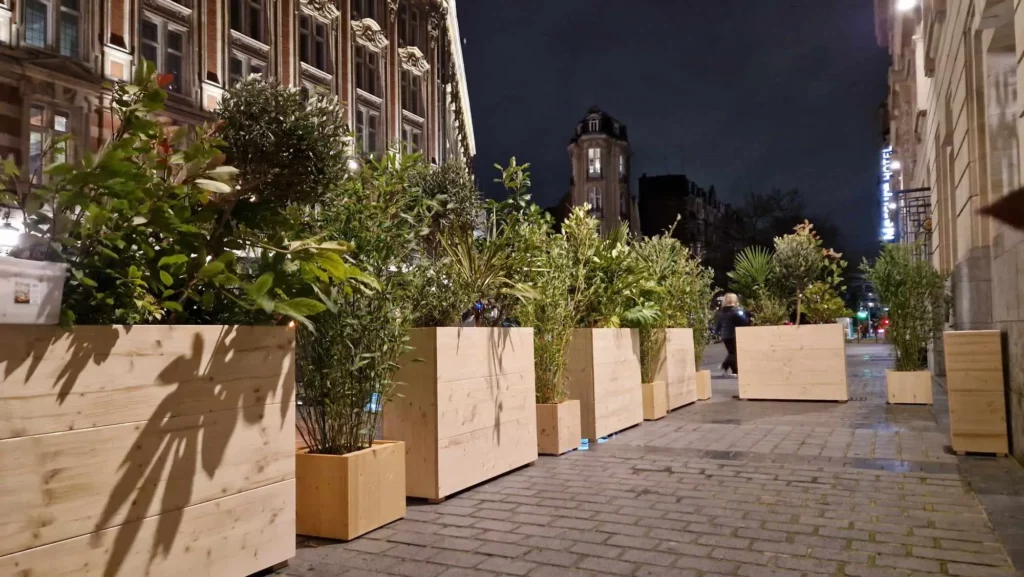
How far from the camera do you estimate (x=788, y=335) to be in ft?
39.1

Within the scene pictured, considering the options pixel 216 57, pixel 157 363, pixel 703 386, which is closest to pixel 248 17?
pixel 216 57

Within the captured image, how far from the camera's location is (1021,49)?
581 centimetres

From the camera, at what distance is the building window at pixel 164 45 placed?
19.9m

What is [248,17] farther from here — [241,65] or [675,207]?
[675,207]

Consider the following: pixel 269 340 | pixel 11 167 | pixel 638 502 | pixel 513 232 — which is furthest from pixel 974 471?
pixel 11 167

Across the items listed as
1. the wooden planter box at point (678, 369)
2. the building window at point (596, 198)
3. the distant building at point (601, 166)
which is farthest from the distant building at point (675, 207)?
the wooden planter box at point (678, 369)

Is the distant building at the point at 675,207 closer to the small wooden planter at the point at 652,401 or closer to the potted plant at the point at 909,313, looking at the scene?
the potted plant at the point at 909,313

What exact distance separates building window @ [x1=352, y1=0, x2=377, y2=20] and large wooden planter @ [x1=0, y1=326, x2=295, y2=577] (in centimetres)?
2737

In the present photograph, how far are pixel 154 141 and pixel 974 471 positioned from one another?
638 cm

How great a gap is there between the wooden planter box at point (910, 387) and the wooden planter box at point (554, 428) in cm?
596

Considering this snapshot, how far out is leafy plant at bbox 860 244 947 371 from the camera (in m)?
10.8

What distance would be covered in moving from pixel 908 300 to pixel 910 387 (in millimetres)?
1257

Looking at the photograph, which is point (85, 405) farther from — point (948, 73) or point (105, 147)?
point (948, 73)

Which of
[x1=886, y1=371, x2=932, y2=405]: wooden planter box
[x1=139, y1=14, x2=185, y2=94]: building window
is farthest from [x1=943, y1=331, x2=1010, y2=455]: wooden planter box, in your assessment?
[x1=139, y1=14, x2=185, y2=94]: building window
